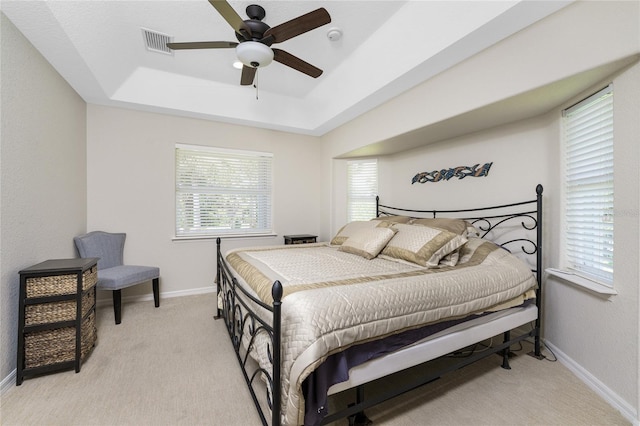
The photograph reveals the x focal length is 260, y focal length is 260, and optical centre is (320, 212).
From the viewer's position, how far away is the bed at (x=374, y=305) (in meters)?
1.16

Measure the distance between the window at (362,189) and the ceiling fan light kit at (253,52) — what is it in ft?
8.38

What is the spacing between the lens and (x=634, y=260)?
4.95ft

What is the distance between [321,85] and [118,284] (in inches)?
133

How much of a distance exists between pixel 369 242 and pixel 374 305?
4.18 ft

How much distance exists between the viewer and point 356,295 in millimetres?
1317

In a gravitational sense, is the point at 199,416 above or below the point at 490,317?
below

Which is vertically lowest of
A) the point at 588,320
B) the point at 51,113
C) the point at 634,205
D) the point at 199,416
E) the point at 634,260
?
the point at 199,416

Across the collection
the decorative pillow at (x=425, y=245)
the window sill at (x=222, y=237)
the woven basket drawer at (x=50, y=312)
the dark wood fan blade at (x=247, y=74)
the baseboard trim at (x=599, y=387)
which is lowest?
the baseboard trim at (x=599, y=387)

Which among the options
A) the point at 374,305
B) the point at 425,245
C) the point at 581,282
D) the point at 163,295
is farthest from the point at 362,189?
the point at 163,295

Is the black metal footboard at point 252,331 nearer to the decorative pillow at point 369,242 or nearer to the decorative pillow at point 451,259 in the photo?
the decorative pillow at point 369,242

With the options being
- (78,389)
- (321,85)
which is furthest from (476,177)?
(78,389)

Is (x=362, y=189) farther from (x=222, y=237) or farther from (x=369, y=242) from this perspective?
(x=222, y=237)

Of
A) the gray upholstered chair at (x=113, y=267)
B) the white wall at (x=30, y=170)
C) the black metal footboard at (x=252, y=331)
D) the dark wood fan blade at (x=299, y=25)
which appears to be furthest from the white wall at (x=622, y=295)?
the gray upholstered chair at (x=113, y=267)

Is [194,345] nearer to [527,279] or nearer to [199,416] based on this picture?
[199,416]
